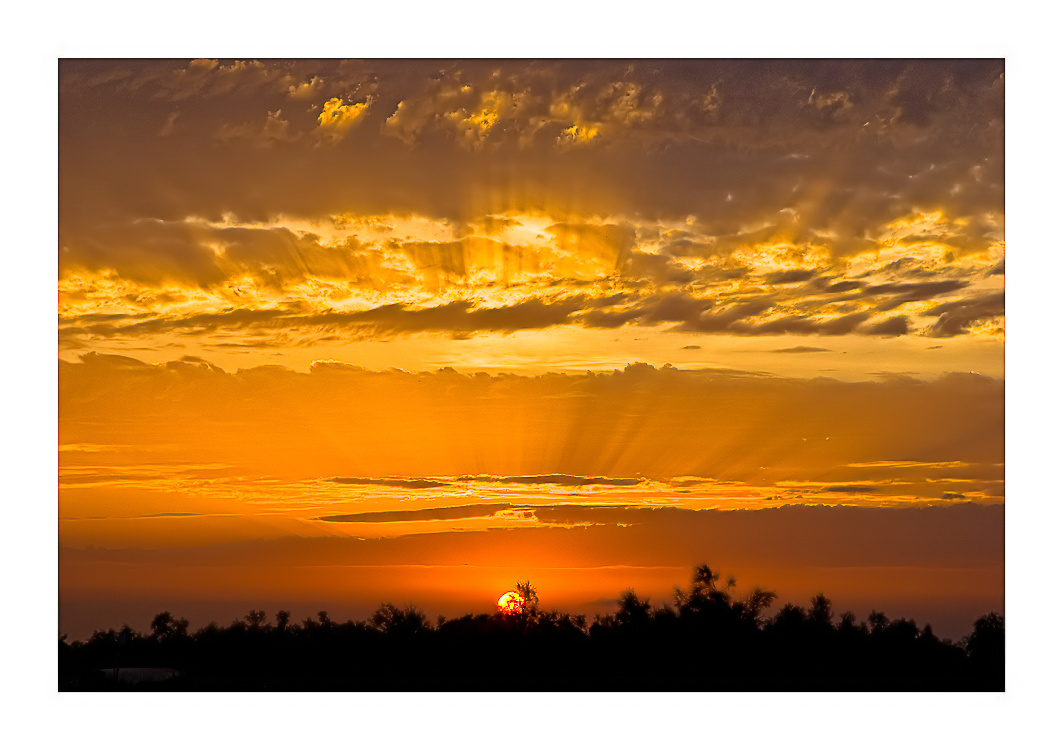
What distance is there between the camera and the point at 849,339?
397 inches

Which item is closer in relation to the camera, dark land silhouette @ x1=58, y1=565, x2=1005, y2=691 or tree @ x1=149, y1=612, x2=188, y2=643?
dark land silhouette @ x1=58, y1=565, x2=1005, y2=691

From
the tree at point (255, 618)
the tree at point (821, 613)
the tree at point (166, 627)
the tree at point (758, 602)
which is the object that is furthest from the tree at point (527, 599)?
the tree at point (166, 627)

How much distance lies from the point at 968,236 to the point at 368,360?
16.2ft

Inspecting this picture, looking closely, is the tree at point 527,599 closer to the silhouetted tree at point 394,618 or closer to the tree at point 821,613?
the silhouetted tree at point 394,618

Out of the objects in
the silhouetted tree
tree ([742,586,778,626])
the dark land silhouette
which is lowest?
the dark land silhouette

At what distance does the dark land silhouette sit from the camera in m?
9.58

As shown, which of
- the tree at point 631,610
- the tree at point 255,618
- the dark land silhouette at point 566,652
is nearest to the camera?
the dark land silhouette at point 566,652

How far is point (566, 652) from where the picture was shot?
10117 mm

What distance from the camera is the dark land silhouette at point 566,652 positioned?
31.4 feet

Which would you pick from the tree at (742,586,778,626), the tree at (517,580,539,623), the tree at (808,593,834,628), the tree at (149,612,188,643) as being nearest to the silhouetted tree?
the tree at (517,580,539,623)

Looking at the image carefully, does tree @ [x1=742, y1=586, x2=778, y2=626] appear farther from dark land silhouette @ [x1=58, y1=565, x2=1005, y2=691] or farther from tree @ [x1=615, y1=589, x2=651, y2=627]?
tree @ [x1=615, y1=589, x2=651, y2=627]

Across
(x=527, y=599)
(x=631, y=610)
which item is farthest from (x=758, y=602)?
(x=527, y=599)

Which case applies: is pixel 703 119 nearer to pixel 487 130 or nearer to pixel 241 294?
pixel 487 130
